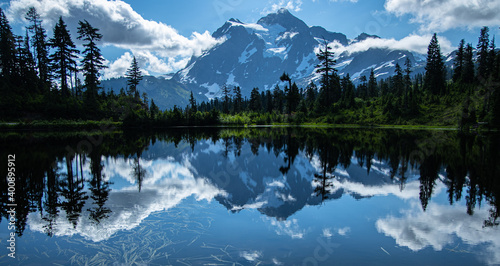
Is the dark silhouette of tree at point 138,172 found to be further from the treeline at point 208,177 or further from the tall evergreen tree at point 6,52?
the tall evergreen tree at point 6,52

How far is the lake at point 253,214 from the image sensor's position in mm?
6141

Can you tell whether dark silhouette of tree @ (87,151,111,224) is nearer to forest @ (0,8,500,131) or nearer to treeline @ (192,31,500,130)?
forest @ (0,8,500,131)

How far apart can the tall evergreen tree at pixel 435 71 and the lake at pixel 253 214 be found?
217 ft

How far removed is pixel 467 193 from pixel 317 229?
714cm

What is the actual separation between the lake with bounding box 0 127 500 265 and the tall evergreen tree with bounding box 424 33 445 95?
66.1m

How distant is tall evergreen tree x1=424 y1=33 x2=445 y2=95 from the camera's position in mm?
69875

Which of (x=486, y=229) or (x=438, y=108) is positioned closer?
(x=486, y=229)

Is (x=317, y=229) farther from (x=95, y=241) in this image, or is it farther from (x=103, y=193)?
(x=103, y=193)

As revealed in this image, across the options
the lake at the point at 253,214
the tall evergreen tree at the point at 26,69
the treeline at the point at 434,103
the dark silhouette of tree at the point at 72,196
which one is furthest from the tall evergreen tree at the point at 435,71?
the tall evergreen tree at the point at 26,69

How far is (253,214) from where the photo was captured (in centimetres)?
884

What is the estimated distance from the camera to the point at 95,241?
6828mm

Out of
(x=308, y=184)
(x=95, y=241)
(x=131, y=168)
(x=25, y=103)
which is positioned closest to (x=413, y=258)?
(x=308, y=184)

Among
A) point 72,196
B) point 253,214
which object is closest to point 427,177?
point 253,214

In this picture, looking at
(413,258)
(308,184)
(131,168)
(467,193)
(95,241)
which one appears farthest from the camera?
(131,168)
